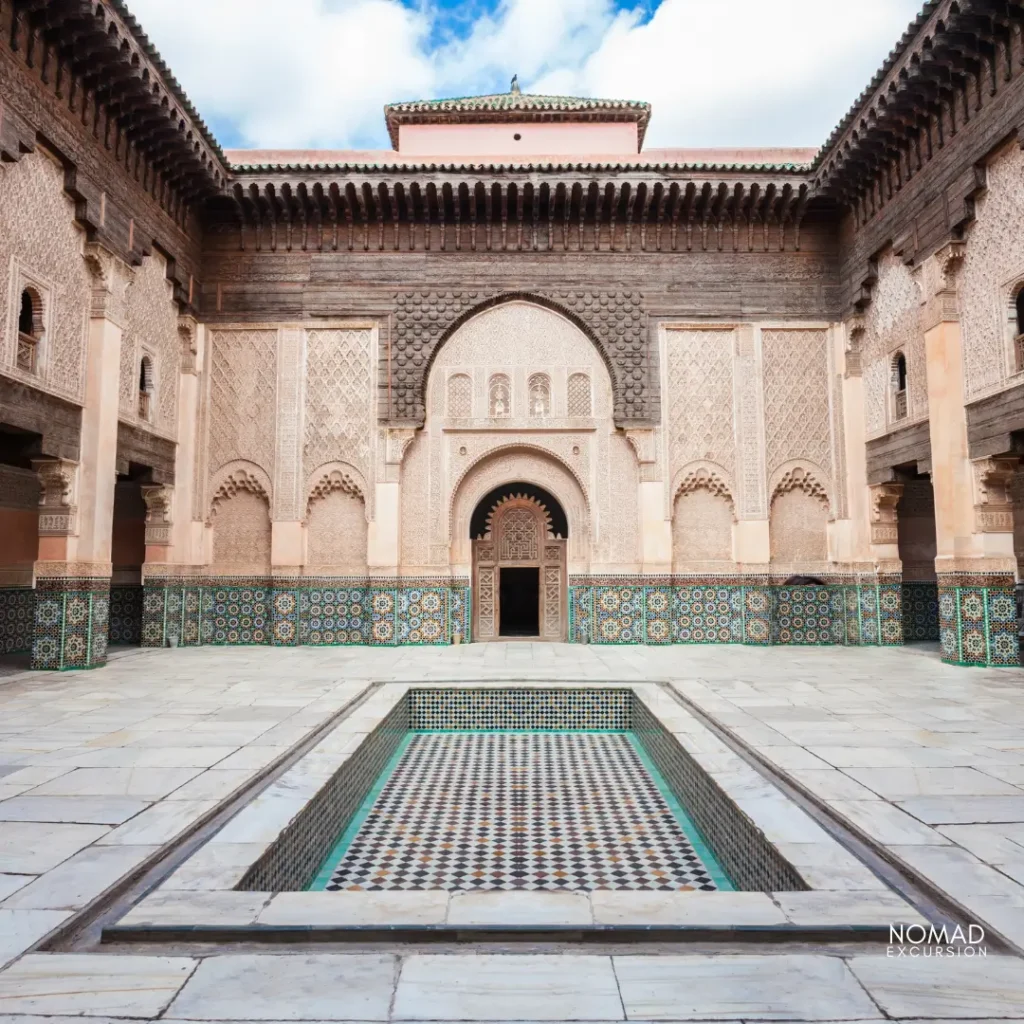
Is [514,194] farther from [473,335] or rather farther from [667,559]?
[667,559]

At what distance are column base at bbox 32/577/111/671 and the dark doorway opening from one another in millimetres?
3808

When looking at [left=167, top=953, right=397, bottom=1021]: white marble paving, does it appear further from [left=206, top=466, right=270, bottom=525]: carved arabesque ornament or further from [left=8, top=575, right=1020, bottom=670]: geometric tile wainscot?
[left=206, top=466, right=270, bottom=525]: carved arabesque ornament

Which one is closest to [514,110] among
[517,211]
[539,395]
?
[517,211]

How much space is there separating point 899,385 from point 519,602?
4.17 metres

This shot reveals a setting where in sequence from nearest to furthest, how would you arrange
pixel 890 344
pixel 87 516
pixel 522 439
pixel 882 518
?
1. pixel 87 516
2. pixel 890 344
3. pixel 882 518
4. pixel 522 439

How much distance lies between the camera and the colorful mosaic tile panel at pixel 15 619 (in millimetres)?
6988

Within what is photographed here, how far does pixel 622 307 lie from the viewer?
25.1 feet

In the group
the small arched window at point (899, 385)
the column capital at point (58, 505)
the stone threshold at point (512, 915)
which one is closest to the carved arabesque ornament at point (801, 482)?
the small arched window at point (899, 385)

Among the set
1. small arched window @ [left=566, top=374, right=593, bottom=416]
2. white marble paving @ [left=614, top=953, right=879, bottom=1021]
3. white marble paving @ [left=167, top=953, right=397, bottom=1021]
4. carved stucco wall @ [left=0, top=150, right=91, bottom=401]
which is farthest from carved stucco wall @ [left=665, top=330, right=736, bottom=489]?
white marble paving @ [left=167, top=953, right=397, bottom=1021]

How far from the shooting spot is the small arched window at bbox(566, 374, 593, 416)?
765 centimetres

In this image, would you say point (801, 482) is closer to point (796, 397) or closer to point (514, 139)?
point (796, 397)

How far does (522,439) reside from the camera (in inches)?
300

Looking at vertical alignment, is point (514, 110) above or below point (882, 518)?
above

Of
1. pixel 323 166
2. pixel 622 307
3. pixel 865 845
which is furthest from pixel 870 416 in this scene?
pixel 865 845
